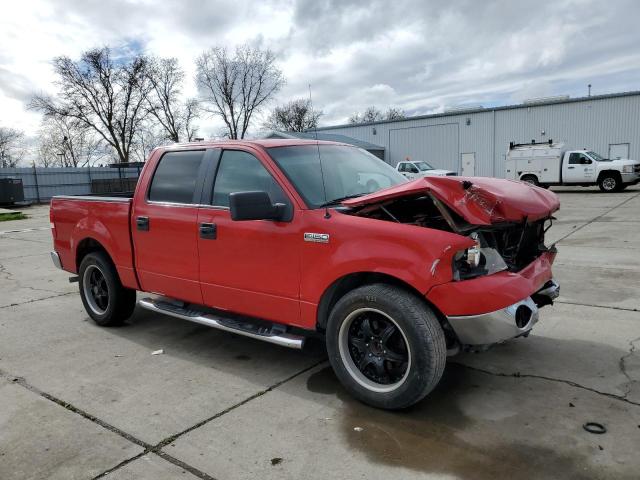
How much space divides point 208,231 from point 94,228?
72.4 inches

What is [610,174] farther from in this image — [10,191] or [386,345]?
[10,191]

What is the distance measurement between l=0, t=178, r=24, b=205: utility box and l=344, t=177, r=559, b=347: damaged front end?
2979 cm

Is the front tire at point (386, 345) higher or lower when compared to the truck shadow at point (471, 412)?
higher

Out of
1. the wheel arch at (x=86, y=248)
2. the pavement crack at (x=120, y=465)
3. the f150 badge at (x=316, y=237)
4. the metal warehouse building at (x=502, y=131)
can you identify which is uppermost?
the metal warehouse building at (x=502, y=131)

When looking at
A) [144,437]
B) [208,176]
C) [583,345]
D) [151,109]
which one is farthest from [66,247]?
[151,109]

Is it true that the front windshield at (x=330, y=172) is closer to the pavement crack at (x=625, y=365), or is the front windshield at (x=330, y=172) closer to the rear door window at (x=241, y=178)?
the rear door window at (x=241, y=178)

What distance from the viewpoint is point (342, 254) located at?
3375mm

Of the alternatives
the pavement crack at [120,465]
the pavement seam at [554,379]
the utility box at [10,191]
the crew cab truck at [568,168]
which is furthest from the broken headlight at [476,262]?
the utility box at [10,191]

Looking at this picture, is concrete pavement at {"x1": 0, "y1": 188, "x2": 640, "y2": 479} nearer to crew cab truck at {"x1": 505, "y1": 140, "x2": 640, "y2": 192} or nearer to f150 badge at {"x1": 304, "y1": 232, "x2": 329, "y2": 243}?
f150 badge at {"x1": 304, "y1": 232, "x2": 329, "y2": 243}

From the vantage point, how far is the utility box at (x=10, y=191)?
90.1 feet

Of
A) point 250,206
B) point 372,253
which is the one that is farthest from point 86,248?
point 372,253

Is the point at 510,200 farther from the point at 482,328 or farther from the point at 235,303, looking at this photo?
the point at 235,303

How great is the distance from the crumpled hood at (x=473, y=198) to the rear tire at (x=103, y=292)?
9.85ft

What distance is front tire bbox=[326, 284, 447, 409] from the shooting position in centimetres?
308
